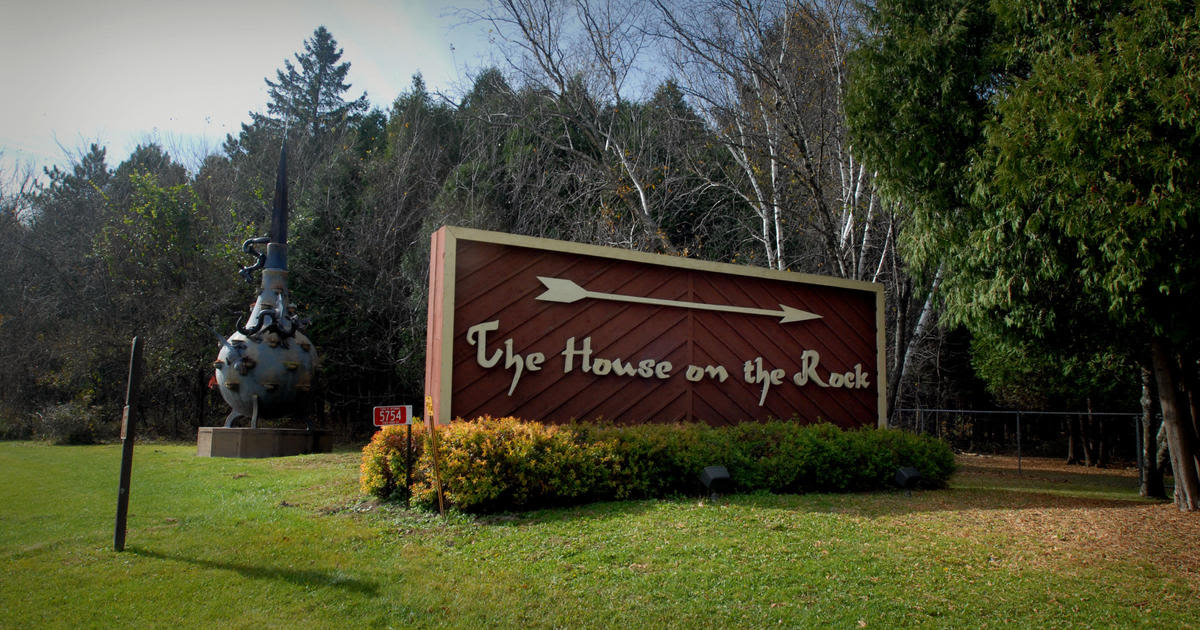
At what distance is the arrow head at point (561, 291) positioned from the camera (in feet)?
28.4

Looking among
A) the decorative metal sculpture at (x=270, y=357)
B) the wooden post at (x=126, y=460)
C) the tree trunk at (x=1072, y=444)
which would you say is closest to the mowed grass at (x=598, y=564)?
the wooden post at (x=126, y=460)

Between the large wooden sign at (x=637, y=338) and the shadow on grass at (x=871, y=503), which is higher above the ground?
the large wooden sign at (x=637, y=338)

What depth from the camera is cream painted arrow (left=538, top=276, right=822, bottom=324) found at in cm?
869

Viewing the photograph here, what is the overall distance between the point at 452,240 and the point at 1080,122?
655cm

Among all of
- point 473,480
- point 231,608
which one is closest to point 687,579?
point 473,480

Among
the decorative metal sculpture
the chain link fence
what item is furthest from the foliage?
the decorative metal sculpture

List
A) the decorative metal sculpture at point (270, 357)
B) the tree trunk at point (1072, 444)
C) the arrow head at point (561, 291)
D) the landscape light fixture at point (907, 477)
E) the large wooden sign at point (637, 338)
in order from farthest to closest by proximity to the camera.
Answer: the tree trunk at point (1072, 444)
the decorative metal sculpture at point (270, 357)
the landscape light fixture at point (907, 477)
the arrow head at point (561, 291)
the large wooden sign at point (637, 338)

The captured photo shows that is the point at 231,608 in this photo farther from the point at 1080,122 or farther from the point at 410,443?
the point at 1080,122

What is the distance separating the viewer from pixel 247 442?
13.1 metres

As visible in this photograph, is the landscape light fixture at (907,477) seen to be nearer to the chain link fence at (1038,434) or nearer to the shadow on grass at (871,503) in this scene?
the shadow on grass at (871,503)

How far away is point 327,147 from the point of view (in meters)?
25.3

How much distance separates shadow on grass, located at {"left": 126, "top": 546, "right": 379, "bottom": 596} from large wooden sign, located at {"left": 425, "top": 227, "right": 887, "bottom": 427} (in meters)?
2.69

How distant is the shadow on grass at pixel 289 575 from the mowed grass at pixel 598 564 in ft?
0.07

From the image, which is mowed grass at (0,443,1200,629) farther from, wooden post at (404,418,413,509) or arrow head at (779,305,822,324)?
arrow head at (779,305,822,324)
